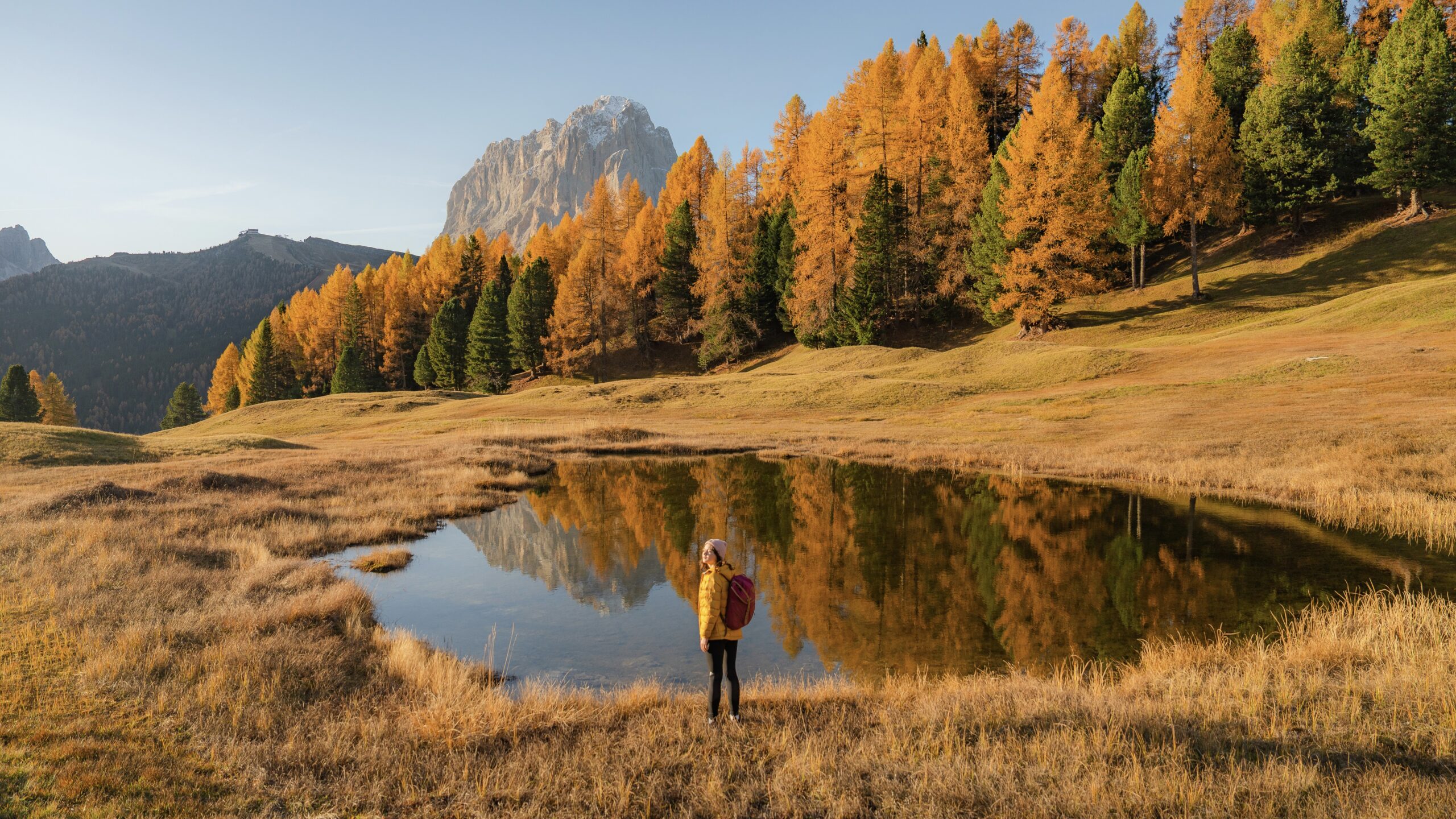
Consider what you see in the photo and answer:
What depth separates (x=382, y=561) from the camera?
50.8 ft

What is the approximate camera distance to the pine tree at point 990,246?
49.3 m

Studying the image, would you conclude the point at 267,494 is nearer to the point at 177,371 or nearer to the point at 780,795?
the point at 780,795

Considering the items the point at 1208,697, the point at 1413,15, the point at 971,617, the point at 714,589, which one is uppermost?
the point at 1413,15

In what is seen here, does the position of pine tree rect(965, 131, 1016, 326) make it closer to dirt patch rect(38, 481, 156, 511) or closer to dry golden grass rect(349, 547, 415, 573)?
dry golden grass rect(349, 547, 415, 573)

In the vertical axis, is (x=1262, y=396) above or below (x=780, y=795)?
above

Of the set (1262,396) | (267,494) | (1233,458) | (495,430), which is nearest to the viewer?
(267,494)

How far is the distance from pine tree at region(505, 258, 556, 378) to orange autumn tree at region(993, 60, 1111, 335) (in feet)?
153

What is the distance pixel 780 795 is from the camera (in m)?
5.61

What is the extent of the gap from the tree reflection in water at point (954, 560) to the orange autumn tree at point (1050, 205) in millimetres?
28270

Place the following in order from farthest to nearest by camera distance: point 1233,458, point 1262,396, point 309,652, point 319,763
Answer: point 1262,396 < point 1233,458 < point 309,652 < point 319,763

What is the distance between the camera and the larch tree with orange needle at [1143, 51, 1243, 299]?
48.5 meters

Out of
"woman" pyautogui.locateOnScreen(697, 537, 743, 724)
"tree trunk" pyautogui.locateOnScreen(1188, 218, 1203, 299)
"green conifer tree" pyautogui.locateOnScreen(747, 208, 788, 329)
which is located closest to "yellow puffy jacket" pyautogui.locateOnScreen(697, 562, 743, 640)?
"woman" pyautogui.locateOnScreen(697, 537, 743, 724)

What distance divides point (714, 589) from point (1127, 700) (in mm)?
4743

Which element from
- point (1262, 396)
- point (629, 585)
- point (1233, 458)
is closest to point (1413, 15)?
point (1262, 396)
